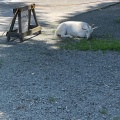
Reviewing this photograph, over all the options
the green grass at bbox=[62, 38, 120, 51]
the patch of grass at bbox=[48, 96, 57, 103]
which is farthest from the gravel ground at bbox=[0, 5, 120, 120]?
the green grass at bbox=[62, 38, 120, 51]

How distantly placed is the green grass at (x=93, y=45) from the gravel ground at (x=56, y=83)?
29 cm

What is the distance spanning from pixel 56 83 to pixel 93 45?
3110 mm

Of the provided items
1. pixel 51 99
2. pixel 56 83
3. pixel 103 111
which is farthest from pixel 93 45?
pixel 103 111

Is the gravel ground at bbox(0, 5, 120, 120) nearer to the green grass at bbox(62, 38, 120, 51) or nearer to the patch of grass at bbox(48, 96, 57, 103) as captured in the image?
the patch of grass at bbox(48, 96, 57, 103)

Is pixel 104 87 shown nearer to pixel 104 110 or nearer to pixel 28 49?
pixel 104 110

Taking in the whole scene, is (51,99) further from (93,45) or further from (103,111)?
(93,45)

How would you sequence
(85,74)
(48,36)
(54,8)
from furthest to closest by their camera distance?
(54,8)
(48,36)
(85,74)

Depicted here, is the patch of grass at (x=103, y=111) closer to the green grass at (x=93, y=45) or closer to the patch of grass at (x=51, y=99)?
the patch of grass at (x=51, y=99)

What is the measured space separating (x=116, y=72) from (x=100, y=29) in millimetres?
4651

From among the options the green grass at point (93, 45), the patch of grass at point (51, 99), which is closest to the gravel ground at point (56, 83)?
the patch of grass at point (51, 99)

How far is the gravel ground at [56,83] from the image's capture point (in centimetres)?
532

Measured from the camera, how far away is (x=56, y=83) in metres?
6.57

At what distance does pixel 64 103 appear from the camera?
18.5ft

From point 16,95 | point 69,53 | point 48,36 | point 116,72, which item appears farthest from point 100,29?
point 16,95
